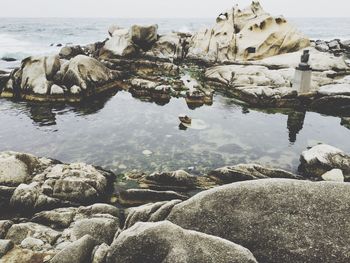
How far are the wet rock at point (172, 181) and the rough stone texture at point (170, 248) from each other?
444cm

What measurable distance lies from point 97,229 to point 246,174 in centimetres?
457

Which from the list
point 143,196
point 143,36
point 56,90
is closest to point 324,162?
point 143,196

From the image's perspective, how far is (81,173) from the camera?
354 inches

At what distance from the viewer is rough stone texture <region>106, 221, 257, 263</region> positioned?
13.9 feet

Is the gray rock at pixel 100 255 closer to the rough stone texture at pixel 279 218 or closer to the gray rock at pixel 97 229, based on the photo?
the gray rock at pixel 97 229

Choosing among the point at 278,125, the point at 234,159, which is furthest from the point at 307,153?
the point at 278,125

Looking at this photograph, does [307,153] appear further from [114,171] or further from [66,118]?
[66,118]

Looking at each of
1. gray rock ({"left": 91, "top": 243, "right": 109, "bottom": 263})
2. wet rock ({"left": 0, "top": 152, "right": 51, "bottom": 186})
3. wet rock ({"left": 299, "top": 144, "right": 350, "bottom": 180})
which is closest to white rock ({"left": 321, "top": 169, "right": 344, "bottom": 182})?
wet rock ({"left": 299, "top": 144, "right": 350, "bottom": 180})

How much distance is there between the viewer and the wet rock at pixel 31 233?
642 cm

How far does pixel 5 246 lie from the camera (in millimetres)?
5805

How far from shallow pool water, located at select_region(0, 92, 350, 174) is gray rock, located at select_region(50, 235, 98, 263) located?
4876 millimetres

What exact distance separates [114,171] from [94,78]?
1135 cm

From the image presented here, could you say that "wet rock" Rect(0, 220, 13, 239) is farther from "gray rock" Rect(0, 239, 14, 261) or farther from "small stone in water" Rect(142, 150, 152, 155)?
"small stone in water" Rect(142, 150, 152, 155)

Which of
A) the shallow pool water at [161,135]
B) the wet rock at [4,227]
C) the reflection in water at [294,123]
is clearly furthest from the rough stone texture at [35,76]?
the reflection in water at [294,123]
